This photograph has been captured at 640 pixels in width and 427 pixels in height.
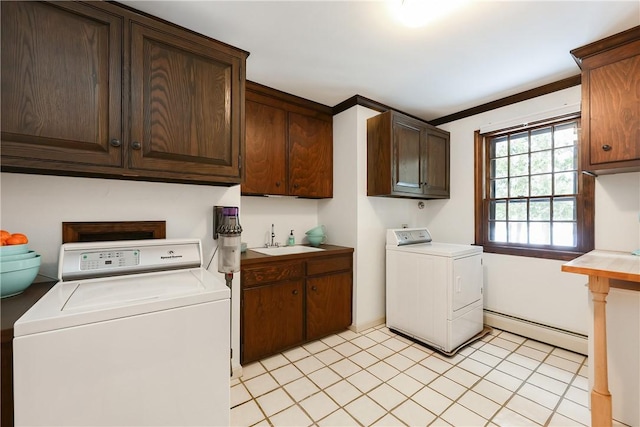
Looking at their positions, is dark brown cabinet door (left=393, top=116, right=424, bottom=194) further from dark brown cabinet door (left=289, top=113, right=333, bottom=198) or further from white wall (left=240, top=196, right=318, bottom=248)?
white wall (left=240, top=196, right=318, bottom=248)

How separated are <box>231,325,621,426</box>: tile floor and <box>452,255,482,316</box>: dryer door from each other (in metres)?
0.42

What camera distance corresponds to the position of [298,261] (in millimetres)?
2428

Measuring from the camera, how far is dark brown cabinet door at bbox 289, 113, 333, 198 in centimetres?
275

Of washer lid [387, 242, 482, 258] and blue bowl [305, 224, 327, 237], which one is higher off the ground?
blue bowl [305, 224, 327, 237]

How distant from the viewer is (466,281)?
2506 millimetres

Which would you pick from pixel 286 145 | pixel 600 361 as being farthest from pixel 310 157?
pixel 600 361

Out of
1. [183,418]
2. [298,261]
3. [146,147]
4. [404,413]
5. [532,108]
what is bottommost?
[404,413]

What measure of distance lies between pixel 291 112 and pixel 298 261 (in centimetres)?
149

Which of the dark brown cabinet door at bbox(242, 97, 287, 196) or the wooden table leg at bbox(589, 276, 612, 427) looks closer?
the wooden table leg at bbox(589, 276, 612, 427)

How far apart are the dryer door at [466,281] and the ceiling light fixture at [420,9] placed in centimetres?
183

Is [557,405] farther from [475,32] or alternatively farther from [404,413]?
[475,32]

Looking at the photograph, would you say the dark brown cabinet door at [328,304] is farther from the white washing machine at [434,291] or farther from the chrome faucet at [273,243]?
the chrome faucet at [273,243]

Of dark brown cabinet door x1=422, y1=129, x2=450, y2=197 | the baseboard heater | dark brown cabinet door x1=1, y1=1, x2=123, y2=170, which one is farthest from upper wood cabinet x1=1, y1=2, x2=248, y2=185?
the baseboard heater

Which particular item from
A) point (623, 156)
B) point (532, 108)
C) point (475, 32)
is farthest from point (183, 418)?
point (532, 108)
